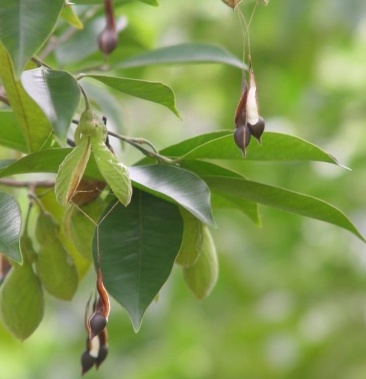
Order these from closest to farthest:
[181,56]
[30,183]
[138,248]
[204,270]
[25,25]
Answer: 1. [25,25]
2. [138,248]
3. [204,270]
4. [30,183]
5. [181,56]

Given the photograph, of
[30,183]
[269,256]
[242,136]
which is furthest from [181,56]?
[269,256]

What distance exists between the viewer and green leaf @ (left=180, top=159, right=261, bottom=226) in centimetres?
97

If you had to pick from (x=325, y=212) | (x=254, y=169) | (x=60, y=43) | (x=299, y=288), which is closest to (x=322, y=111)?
(x=254, y=169)

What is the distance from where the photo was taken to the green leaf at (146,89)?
36.1 inches

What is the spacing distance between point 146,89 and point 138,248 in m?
0.14

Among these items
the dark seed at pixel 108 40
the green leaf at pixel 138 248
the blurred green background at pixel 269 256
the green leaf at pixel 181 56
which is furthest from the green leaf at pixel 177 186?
the blurred green background at pixel 269 256

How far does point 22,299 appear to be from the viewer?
1.04m

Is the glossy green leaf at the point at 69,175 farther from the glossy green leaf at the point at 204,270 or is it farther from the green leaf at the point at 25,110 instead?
the glossy green leaf at the point at 204,270

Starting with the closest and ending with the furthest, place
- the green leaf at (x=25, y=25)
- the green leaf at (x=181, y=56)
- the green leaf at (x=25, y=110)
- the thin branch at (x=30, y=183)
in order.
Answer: the green leaf at (x=25, y=25)
the green leaf at (x=25, y=110)
the thin branch at (x=30, y=183)
the green leaf at (x=181, y=56)

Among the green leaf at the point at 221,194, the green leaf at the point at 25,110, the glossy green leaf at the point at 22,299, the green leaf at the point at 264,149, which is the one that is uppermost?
the green leaf at the point at 25,110

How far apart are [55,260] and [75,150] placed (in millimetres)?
212

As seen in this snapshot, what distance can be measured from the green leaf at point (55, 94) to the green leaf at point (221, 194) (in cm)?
17

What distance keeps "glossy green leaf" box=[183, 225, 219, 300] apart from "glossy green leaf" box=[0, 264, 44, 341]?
151 millimetres

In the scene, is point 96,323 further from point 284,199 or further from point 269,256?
point 269,256
